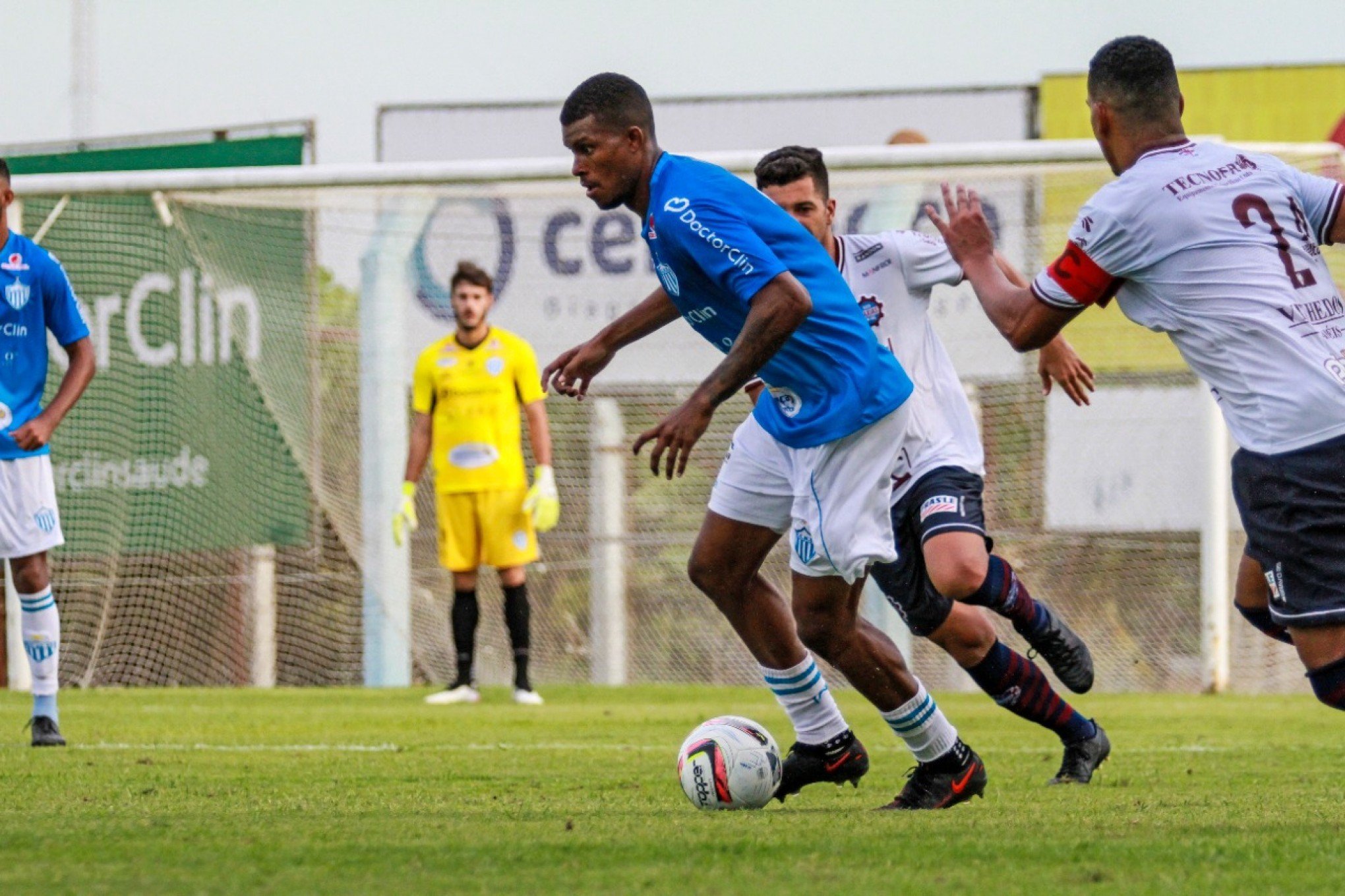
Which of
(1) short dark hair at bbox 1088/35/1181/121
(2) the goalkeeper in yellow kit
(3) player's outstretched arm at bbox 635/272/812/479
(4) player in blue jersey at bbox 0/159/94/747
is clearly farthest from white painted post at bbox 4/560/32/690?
(1) short dark hair at bbox 1088/35/1181/121

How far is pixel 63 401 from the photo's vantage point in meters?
7.72

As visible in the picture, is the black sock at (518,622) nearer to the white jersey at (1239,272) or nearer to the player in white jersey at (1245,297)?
the player in white jersey at (1245,297)

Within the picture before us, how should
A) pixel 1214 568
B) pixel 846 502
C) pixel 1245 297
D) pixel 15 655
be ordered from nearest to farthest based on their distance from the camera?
1. pixel 1245 297
2. pixel 846 502
3. pixel 1214 568
4. pixel 15 655

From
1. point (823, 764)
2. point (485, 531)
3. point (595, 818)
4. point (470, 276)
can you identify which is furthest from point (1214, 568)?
point (595, 818)

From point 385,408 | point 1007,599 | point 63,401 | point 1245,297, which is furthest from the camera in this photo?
point 385,408

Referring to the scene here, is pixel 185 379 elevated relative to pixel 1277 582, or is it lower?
elevated

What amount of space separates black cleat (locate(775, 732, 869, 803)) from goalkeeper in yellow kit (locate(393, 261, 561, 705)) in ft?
19.8

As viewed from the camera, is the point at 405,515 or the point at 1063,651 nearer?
the point at 1063,651

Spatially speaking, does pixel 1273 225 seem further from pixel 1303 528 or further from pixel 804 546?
pixel 804 546

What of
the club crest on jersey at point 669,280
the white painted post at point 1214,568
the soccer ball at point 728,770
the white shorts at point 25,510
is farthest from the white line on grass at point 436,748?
the white painted post at point 1214,568

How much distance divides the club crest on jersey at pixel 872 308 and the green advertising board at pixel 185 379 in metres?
8.51

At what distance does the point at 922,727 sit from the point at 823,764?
430mm

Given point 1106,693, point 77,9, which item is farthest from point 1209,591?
point 77,9

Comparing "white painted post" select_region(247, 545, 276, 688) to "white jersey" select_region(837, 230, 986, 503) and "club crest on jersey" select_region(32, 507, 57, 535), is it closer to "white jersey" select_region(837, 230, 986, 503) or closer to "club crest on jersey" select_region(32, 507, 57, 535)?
"club crest on jersey" select_region(32, 507, 57, 535)
